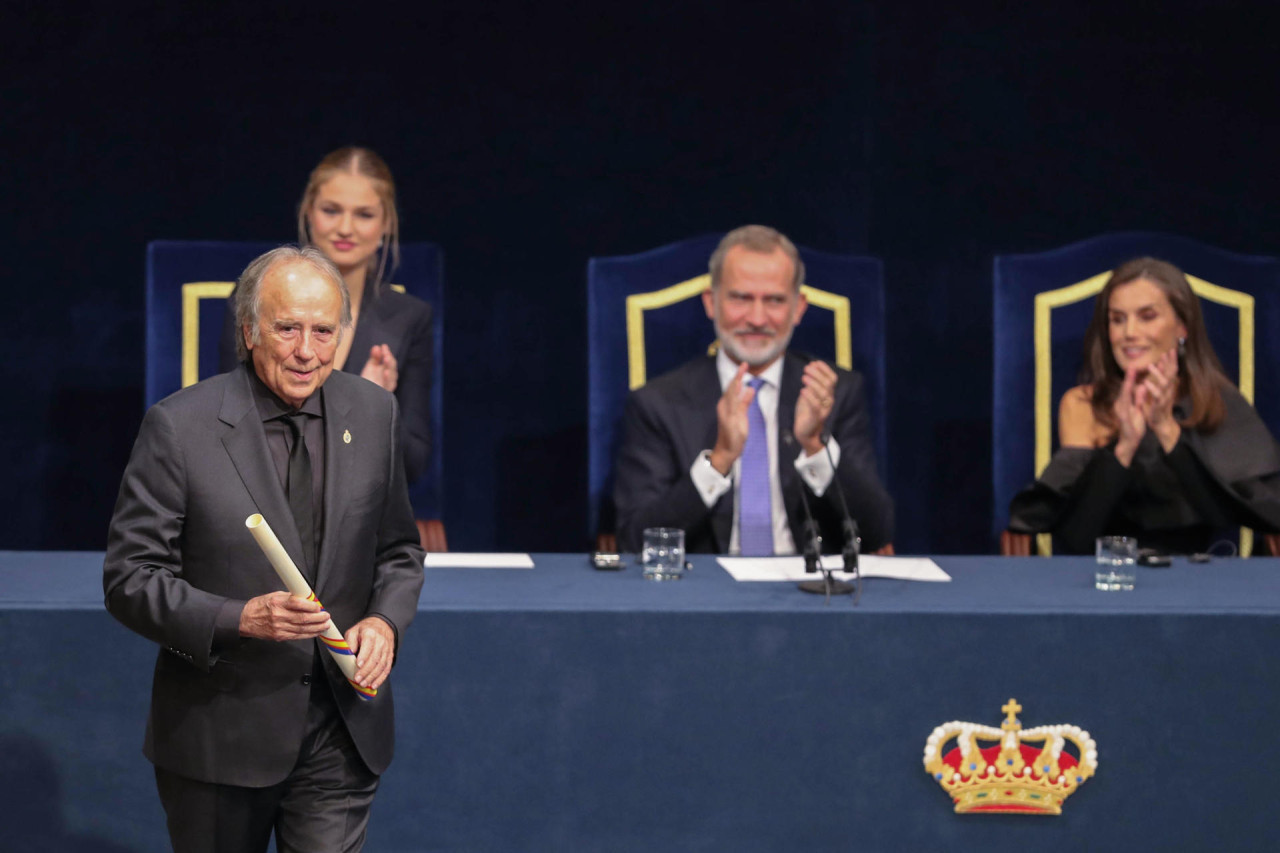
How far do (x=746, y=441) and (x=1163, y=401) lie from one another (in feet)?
3.14

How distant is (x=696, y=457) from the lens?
3.37 m

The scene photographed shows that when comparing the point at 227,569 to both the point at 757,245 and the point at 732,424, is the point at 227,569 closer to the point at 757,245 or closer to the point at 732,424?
the point at 732,424

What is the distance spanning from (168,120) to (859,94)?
2014mm

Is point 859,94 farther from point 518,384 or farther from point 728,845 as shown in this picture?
point 728,845

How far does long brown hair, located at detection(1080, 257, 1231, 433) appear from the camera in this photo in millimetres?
3457

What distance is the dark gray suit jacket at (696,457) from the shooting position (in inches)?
127

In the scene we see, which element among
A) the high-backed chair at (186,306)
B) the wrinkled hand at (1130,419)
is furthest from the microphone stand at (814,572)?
the high-backed chair at (186,306)

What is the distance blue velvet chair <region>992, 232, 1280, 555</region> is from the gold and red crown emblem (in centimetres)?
129

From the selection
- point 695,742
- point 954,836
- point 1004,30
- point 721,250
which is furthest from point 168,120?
point 954,836

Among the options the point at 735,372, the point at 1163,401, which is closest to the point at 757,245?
the point at 735,372

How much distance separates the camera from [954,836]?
8.00 ft

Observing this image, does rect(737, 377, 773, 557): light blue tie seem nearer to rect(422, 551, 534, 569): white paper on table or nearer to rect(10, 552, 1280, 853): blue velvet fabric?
rect(422, 551, 534, 569): white paper on table

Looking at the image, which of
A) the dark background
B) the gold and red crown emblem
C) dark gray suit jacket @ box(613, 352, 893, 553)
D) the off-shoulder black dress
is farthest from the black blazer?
the gold and red crown emblem

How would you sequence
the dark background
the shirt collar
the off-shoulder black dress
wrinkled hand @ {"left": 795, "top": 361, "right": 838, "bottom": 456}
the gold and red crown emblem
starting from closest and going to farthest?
A: the gold and red crown emblem
wrinkled hand @ {"left": 795, "top": 361, "right": 838, "bottom": 456}
the off-shoulder black dress
the shirt collar
the dark background
